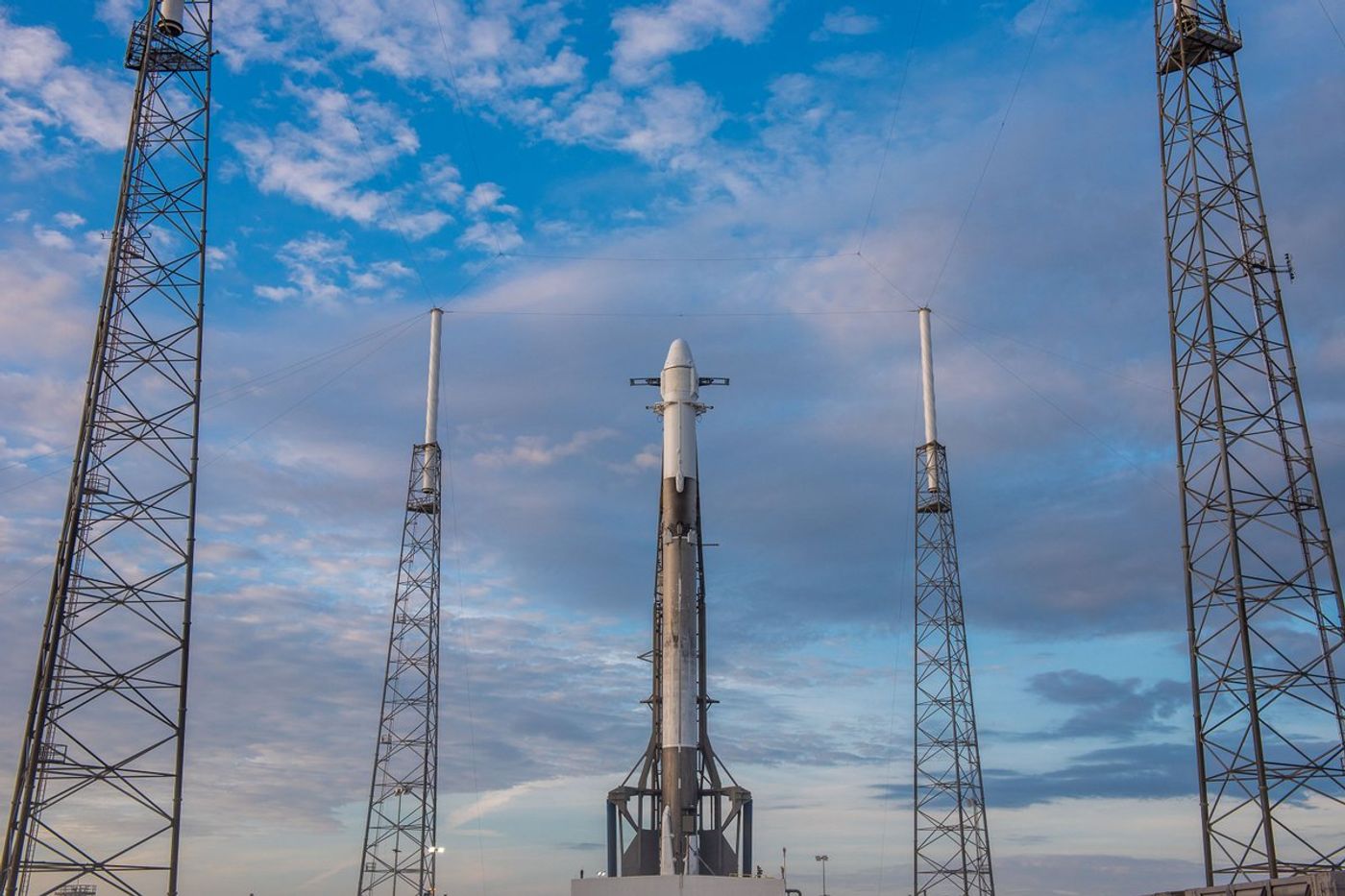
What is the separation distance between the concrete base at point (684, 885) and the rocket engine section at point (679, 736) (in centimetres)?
215

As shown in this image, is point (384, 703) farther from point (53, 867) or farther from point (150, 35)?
point (150, 35)

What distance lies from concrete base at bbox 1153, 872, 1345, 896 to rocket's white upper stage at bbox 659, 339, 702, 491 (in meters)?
24.9

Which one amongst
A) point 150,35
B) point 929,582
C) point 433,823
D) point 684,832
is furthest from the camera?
point 929,582

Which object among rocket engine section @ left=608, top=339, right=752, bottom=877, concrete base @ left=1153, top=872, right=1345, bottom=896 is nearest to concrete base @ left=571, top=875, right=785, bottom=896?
rocket engine section @ left=608, top=339, right=752, bottom=877

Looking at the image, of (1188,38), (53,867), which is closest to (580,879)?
(53,867)

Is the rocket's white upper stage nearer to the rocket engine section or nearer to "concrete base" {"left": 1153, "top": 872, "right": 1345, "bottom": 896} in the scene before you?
the rocket engine section

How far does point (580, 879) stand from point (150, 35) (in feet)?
102

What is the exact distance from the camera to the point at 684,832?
44.3 metres

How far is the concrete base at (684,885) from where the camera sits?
4022 centimetres

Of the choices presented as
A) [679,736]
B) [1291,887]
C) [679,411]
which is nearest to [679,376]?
[679,411]

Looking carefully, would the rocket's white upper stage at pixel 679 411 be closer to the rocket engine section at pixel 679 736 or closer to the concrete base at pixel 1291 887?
the rocket engine section at pixel 679 736

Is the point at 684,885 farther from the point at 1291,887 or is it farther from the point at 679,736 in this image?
the point at 1291,887

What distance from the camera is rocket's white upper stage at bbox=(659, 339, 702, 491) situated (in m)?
49.0

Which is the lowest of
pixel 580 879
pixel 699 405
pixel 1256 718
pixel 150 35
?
pixel 580 879
